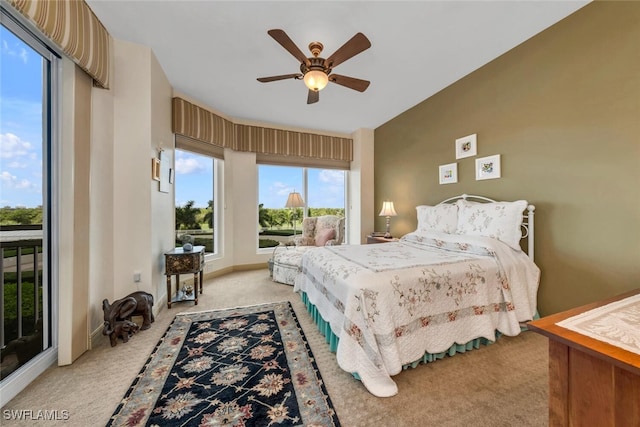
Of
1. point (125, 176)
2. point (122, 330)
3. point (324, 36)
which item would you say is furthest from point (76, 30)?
point (122, 330)

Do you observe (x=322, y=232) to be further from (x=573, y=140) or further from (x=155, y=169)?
(x=573, y=140)

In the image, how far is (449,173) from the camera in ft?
10.8

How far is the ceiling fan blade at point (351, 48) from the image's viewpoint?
70.9 inches

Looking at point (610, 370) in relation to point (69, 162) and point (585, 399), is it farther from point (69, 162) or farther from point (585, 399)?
point (69, 162)

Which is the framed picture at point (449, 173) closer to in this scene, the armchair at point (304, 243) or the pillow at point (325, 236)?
the armchair at point (304, 243)

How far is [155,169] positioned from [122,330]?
157 centimetres

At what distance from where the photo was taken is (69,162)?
1.79 m

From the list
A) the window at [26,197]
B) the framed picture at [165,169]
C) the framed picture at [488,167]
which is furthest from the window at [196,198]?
the framed picture at [488,167]

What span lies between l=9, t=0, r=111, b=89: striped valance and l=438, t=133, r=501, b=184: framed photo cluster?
12.8 ft

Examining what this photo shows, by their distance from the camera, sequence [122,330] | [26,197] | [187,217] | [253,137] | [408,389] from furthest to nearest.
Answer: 1. [253,137]
2. [187,217]
3. [122,330]
4. [26,197]
5. [408,389]

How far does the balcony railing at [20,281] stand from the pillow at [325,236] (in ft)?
10.1

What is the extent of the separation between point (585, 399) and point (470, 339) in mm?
1131

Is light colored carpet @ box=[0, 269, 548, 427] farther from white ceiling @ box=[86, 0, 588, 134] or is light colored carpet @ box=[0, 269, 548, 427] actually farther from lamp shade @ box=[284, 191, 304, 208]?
white ceiling @ box=[86, 0, 588, 134]

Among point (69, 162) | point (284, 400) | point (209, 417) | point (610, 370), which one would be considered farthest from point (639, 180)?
point (69, 162)
